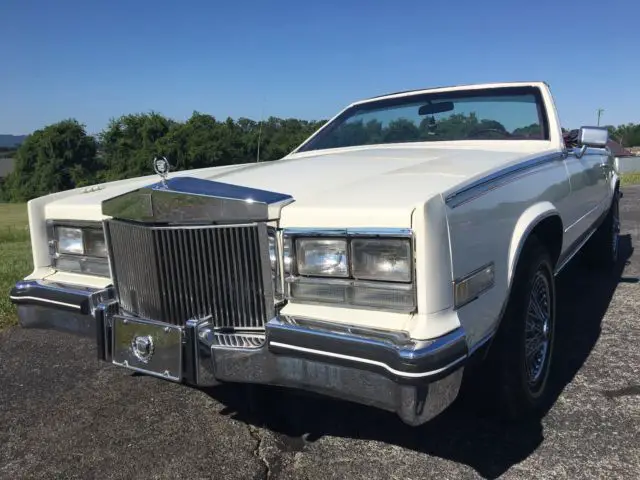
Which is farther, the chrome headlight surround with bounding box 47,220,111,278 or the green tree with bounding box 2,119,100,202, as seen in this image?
the green tree with bounding box 2,119,100,202

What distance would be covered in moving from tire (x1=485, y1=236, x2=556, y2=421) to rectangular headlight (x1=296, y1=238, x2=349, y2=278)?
2.77 feet

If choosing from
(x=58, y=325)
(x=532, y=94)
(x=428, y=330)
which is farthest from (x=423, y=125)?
(x=58, y=325)

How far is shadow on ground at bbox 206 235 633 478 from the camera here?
7.89 feet

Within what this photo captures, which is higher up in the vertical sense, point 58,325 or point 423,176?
point 423,176

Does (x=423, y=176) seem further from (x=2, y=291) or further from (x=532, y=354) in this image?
(x=2, y=291)

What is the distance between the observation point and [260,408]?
9.43 ft

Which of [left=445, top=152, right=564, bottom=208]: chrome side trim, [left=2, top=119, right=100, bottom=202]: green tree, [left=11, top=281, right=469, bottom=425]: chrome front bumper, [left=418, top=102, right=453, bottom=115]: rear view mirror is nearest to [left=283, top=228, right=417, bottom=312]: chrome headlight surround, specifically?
[left=11, top=281, right=469, bottom=425]: chrome front bumper

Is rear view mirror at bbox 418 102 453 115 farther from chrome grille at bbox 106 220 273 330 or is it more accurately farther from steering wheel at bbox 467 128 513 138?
chrome grille at bbox 106 220 273 330

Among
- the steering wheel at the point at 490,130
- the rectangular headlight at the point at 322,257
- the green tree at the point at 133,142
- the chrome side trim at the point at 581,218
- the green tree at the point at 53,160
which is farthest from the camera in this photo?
the green tree at the point at 53,160

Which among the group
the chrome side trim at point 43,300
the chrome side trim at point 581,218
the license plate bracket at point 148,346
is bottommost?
the license plate bracket at point 148,346

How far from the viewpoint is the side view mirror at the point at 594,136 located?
12.3 feet

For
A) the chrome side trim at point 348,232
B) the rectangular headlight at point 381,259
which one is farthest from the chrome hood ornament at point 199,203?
the rectangular headlight at point 381,259

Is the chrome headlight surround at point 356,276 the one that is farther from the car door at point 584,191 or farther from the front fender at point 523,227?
the car door at point 584,191

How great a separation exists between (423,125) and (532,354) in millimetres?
1713
